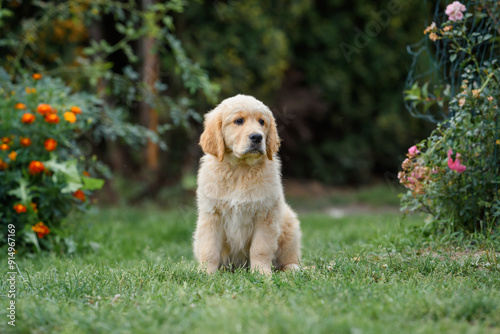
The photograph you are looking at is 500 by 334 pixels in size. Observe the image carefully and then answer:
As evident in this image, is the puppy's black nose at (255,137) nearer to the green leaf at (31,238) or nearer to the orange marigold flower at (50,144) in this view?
the orange marigold flower at (50,144)

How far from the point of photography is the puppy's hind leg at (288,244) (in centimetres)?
406

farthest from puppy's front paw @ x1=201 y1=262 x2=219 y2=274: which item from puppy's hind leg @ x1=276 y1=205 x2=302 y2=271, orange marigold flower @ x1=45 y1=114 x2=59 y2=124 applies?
orange marigold flower @ x1=45 y1=114 x2=59 y2=124

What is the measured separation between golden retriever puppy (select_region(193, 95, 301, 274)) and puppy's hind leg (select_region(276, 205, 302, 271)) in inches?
6.4

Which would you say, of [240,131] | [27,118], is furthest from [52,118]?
[240,131]

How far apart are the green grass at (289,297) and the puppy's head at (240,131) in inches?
33.3

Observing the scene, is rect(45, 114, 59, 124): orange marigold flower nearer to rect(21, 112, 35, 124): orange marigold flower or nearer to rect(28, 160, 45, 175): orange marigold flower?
rect(21, 112, 35, 124): orange marigold flower

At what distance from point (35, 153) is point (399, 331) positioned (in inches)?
154

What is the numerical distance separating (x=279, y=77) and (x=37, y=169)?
6.73 meters

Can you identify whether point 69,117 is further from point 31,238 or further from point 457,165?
point 457,165

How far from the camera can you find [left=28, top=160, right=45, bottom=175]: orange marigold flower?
185 inches

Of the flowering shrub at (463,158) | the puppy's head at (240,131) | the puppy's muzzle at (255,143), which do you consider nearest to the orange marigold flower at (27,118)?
the puppy's head at (240,131)

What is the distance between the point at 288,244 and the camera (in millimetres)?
4062

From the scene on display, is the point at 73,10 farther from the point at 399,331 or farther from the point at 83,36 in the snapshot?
the point at 399,331

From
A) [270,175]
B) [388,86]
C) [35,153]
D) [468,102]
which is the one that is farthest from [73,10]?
[388,86]
